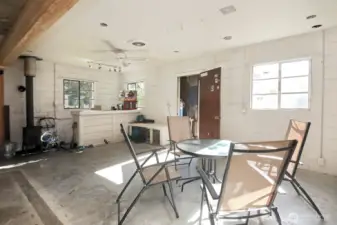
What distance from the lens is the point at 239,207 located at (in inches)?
63.7

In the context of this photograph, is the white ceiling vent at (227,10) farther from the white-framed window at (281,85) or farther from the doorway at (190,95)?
the doorway at (190,95)

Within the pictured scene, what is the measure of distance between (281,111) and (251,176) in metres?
3.06

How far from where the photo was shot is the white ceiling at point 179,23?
8.75 feet

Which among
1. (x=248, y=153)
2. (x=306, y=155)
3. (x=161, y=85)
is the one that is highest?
(x=161, y=85)

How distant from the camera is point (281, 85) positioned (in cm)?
417

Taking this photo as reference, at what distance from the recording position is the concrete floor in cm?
217

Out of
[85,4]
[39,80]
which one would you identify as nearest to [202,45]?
[85,4]

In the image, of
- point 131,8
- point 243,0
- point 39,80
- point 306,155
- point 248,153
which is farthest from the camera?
point 39,80

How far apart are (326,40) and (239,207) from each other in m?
3.54

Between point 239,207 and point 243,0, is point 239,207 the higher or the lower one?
the lower one

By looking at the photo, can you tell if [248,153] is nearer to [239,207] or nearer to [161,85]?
[239,207]

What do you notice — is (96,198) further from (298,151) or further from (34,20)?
(298,151)

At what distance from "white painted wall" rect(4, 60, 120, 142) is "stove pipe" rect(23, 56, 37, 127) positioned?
31 cm

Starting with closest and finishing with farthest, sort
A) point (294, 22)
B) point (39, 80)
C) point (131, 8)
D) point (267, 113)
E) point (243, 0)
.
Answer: point (243, 0) < point (131, 8) < point (294, 22) < point (267, 113) < point (39, 80)
